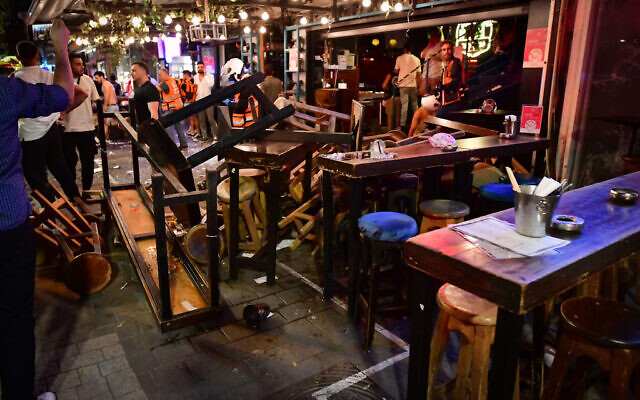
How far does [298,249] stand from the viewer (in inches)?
214

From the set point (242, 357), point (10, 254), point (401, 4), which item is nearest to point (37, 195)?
point (10, 254)

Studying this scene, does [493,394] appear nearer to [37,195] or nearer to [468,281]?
[468,281]

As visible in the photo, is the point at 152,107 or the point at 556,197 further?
the point at 152,107

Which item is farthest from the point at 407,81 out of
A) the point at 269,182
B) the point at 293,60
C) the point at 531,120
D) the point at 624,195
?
the point at 624,195

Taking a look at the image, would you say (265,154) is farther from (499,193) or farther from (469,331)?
(469,331)

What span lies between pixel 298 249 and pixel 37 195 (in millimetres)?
2825

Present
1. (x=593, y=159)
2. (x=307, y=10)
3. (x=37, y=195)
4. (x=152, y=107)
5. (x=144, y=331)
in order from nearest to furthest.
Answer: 1. (x=144, y=331)
2. (x=37, y=195)
3. (x=593, y=159)
4. (x=152, y=107)
5. (x=307, y=10)

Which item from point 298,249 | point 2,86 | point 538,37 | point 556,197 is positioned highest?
point 538,37

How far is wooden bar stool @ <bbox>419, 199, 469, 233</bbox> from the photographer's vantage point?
3354mm

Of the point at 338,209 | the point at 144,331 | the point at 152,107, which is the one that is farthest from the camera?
the point at 152,107

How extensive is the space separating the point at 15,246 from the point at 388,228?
2264mm

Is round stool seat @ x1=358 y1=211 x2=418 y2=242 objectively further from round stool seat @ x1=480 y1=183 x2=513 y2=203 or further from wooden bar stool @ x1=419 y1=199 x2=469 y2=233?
round stool seat @ x1=480 y1=183 x2=513 y2=203

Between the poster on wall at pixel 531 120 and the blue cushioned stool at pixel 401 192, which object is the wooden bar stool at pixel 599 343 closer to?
the blue cushioned stool at pixel 401 192

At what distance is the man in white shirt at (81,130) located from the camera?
6.69m
